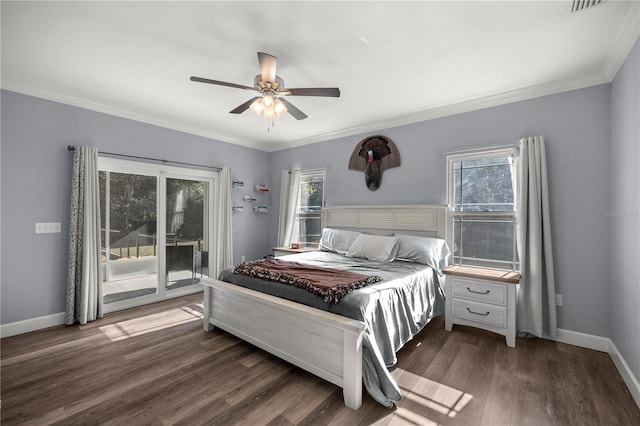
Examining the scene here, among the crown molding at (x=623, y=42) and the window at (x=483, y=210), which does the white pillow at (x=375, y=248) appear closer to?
the window at (x=483, y=210)

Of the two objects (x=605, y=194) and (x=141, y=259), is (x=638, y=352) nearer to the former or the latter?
(x=605, y=194)

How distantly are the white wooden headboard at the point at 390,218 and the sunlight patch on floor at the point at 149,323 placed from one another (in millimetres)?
2386

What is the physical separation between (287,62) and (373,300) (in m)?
2.13

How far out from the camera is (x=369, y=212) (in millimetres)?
4211

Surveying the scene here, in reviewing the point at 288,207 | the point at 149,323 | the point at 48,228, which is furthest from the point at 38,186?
the point at 288,207

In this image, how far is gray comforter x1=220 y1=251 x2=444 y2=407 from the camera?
194 centimetres

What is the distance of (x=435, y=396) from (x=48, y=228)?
415cm

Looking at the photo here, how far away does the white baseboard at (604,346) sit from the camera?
2008mm

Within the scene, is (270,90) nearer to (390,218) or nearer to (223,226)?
(390,218)

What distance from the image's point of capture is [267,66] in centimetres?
216

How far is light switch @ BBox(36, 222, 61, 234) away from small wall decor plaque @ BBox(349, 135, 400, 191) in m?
3.82

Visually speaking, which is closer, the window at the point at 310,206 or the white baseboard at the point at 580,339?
the white baseboard at the point at 580,339

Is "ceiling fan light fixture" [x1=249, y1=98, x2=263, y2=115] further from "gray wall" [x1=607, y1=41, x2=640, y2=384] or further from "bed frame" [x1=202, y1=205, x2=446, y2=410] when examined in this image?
"gray wall" [x1=607, y1=41, x2=640, y2=384]

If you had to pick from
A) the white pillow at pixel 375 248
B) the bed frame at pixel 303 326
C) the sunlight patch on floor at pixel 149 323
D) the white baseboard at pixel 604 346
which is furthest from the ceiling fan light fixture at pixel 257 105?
the white baseboard at pixel 604 346
